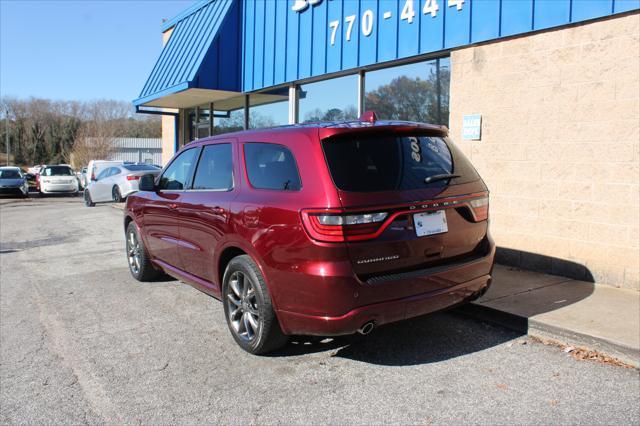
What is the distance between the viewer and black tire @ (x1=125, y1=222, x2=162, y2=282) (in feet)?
20.8

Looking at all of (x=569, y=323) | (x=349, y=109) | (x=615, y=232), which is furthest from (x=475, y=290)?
(x=349, y=109)

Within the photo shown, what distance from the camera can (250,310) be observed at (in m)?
4.11

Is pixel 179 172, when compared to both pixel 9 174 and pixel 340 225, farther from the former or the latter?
pixel 9 174

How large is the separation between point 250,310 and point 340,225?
4.02ft

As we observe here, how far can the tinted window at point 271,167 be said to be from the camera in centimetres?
380

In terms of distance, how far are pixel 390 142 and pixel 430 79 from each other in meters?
4.51

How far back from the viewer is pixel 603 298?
5.32m

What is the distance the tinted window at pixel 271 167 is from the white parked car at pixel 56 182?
26355 millimetres

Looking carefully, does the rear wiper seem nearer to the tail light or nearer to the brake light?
the brake light

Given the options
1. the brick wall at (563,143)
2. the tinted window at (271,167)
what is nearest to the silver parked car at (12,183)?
the brick wall at (563,143)

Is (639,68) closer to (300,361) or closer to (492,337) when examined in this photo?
(492,337)

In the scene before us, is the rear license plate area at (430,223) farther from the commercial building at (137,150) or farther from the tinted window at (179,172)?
the commercial building at (137,150)

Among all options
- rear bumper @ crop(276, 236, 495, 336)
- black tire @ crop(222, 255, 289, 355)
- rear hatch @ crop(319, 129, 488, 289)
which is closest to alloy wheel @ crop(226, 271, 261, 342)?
black tire @ crop(222, 255, 289, 355)

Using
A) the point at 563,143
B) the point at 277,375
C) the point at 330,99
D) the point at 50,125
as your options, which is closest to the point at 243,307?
the point at 277,375
